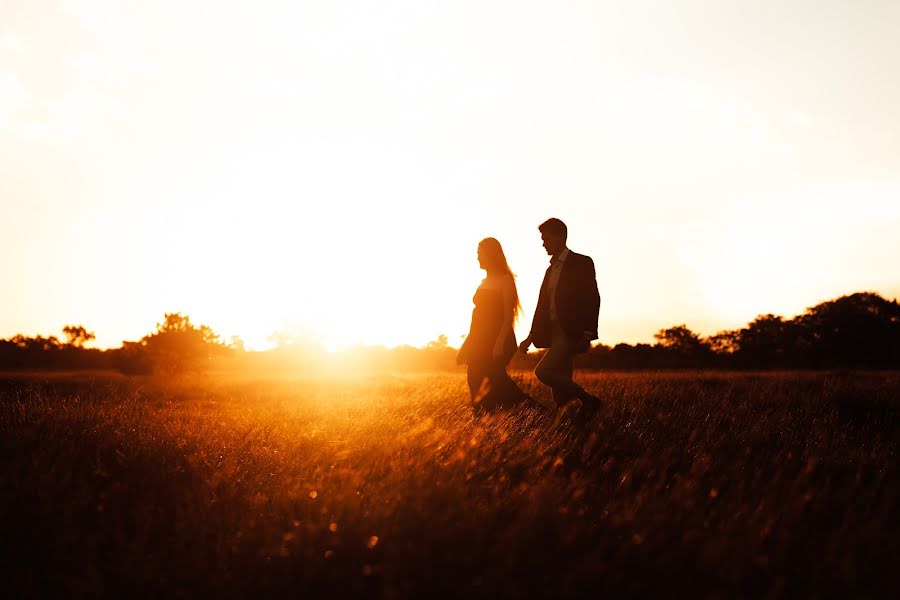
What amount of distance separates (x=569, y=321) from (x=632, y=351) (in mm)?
24256

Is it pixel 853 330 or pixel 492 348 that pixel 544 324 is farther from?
pixel 853 330

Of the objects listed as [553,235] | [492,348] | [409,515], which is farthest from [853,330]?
[409,515]

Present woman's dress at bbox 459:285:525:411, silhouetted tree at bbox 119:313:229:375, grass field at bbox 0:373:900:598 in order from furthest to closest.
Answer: silhouetted tree at bbox 119:313:229:375
woman's dress at bbox 459:285:525:411
grass field at bbox 0:373:900:598

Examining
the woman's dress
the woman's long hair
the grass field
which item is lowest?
the grass field

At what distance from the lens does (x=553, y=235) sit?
21.1 feet

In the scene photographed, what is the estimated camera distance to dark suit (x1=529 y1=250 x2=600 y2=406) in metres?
6.17

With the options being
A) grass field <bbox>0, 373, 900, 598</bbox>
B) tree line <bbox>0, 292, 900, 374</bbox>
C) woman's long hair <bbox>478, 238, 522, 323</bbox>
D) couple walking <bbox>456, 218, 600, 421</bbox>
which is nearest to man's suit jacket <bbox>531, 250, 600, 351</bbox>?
couple walking <bbox>456, 218, 600, 421</bbox>

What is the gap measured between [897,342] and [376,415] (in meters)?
43.1

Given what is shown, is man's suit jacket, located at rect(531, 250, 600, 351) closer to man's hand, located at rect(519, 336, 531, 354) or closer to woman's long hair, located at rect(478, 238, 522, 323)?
man's hand, located at rect(519, 336, 531, 354)

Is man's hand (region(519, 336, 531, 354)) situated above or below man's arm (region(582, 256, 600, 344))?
below

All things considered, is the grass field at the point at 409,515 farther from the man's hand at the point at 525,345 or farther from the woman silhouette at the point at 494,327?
the woman silhouette at the point at 494,327

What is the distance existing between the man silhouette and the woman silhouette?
0.53 m

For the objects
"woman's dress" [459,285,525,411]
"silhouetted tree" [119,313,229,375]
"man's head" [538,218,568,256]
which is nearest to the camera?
"man's head" [538,218,568,256]

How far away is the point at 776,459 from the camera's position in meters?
4.43
